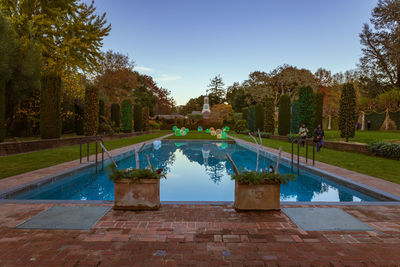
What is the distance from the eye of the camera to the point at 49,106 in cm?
1267

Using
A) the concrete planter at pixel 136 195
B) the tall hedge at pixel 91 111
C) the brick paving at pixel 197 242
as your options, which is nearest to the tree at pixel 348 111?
the brick paving at pixel 197 242

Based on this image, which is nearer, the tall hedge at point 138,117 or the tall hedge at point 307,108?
the tall hedge at point 307,108

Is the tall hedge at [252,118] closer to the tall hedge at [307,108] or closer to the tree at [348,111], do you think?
the tall hedge at [307,108]

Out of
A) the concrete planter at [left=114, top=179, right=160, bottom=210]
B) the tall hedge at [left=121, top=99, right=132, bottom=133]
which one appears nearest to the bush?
the concrete planter at [left=114, top=179, right=160, bottom=210]

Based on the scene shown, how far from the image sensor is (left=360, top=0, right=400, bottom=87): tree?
89.2 feet

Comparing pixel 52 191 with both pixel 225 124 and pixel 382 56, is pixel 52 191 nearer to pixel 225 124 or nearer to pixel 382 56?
pixel 225 124

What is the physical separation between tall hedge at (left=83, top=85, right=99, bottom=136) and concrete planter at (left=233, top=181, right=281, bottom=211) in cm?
1627

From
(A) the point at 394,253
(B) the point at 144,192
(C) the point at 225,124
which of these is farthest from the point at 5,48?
(C) the point at 225,124

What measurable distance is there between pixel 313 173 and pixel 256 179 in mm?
4480

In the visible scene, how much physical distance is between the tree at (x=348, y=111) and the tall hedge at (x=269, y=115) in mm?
9494

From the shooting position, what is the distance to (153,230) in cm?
288

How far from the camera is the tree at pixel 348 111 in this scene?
1357 cm

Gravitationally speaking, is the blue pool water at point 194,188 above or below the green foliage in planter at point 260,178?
below

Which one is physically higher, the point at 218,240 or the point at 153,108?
the point at 153,108
